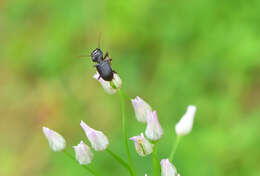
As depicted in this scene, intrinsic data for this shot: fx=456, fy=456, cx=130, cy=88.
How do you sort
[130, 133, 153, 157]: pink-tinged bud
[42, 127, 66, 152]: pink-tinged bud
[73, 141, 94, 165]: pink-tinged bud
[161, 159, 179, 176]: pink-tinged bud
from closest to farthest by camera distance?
[161, 159, 179, 176]: pink-tinged bud, [130, 133, 153, 157]: pink-tinged bud, [73, 141, 94, 165]: pink-tinged bud, [42, 127, 66, 152]: pink-tinged bud

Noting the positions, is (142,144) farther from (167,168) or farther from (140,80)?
(140,80)

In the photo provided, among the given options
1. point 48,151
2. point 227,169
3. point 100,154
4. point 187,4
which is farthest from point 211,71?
point 48,151

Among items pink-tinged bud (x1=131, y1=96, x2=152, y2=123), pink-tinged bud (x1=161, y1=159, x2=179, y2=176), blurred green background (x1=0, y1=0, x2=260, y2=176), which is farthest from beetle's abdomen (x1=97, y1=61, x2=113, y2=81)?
blurred green background (x1=0, y1=0, x2=260, y2=176)

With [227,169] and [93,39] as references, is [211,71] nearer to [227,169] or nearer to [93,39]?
[227,169]

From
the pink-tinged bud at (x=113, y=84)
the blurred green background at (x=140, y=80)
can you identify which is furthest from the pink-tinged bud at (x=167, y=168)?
the blurred green background at (x=140, y=80)

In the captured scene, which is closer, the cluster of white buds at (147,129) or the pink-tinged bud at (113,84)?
the cluster of white buds at (147,129)

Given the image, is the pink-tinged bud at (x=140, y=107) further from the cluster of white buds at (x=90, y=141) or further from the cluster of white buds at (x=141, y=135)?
the cluster of white buds at (x=90, y=141)

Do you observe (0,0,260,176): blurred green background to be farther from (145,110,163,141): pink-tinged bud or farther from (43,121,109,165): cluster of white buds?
(145,110,163,141): pink-tinged bud
